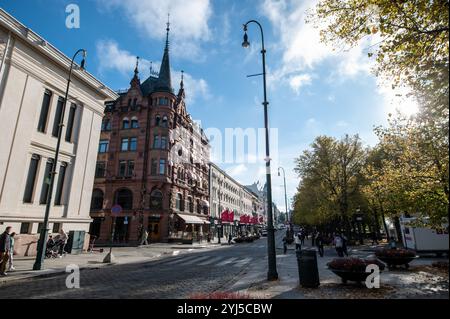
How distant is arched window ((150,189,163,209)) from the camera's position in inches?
1421

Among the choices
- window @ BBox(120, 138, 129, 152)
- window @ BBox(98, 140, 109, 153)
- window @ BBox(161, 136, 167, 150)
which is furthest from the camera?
window @ BBox(98, 140, 109, 153)

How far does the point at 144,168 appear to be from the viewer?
121 ft

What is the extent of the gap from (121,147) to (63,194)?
65.7 ft

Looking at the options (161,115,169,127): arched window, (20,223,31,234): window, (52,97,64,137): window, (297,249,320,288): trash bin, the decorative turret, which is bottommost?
(297,249,320,288): trash bin

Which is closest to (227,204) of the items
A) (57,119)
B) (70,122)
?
(70,122)

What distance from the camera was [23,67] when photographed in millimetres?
16891

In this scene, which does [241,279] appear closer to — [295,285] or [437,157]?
[295,285]

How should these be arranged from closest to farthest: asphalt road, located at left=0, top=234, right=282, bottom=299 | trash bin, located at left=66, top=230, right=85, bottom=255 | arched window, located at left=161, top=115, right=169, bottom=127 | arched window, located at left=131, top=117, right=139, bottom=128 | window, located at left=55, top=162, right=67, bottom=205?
asphalt road, located at left=0, top=234, right=282, bottom=299 → trash bin, located at left=66, top=230, right=85, bottom=255 → window, located at left=55, top=162, right=67, bottom=205 → arched window, located at left=161, top=115, right=169, bottom=127 → arched window, located at left=131, top=117, right=139, bottom=128

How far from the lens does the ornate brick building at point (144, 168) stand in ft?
117

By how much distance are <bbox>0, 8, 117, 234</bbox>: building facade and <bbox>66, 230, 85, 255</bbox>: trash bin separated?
0.69m

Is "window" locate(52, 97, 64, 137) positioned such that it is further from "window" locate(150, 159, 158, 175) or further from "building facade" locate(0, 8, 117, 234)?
"window" locate(150, 159, 158, 175)

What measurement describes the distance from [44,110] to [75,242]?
9503 millimetres

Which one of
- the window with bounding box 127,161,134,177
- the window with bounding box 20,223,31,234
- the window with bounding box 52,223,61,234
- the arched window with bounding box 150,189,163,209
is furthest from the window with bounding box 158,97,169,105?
the window with bounding box 20,223,31,234

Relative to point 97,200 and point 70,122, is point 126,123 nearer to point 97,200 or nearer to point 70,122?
point 97,200
